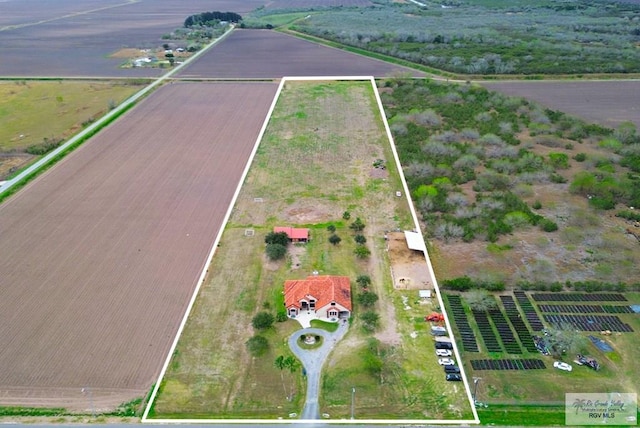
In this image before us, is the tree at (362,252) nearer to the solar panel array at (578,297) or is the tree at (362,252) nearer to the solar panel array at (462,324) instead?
the solar panel array at (462,324)

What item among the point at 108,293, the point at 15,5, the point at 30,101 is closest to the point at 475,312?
the point at 108,293

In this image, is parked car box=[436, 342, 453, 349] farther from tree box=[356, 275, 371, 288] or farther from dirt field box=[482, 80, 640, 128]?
dirt field box=[482, 80, 640, 128]

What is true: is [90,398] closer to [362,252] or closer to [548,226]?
[362,252]

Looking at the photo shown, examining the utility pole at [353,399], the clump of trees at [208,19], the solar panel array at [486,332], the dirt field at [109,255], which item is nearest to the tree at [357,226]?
the dirt field at [109,255]

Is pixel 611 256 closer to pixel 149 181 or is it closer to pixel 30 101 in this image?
pixel 149 181

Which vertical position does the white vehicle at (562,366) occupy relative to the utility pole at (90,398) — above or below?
above

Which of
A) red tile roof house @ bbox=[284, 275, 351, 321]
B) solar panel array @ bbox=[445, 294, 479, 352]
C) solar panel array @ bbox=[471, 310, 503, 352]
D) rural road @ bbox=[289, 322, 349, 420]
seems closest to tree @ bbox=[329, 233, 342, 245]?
red tile roof house @ bbox=[284, 275, 351, 321]
